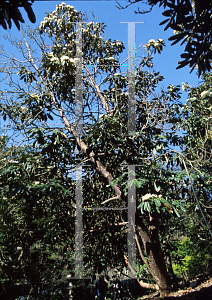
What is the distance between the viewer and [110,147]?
11.4 feet

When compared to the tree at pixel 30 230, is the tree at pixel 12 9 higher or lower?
higher

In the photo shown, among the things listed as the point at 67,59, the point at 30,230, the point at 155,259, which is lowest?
the point at 155,259

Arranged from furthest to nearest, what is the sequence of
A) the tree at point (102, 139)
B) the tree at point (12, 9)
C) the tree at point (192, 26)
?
the tree at point (102, 139) → the tree at point (192, 26) → the tree at point (12, 9)

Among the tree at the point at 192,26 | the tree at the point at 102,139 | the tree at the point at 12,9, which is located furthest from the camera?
the tree at the point at 102,139

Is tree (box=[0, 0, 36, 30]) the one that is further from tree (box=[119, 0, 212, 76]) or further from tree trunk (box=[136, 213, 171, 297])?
tree trunk (box=[136, 213, 171, 297])

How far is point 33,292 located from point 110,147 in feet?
10.4

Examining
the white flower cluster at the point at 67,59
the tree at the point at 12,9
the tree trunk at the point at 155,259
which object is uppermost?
the white flower cluster at the point at 67,59

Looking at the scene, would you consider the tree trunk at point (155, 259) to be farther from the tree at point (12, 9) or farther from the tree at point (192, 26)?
the tree at point (12, 9)

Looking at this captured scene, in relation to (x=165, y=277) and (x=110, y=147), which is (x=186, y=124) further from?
(x=165, y=277)

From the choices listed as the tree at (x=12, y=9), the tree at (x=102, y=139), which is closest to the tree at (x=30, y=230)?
the tree at (x=102, y=139)

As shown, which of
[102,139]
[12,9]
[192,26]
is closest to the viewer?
[12,9]

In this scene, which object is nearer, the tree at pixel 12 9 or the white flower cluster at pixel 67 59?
the tree at pixel 12 9

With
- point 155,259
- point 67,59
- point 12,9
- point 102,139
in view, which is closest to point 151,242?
point 155,259

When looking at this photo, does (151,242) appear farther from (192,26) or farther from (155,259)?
(192,26)
